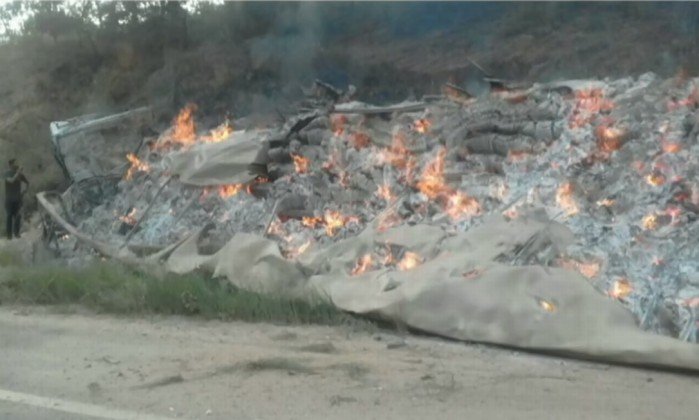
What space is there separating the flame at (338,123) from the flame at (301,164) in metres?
0.55

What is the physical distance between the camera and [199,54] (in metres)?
24.6

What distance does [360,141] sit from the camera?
13.2 metres

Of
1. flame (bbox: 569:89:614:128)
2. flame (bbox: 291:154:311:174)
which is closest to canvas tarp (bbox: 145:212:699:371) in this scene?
flame (bbox: 569:89:614:128)

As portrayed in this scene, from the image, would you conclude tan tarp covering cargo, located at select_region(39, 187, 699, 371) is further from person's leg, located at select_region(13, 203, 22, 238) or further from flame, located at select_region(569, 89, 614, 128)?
person's leg, located at select_region(13, 203, 22, 238)

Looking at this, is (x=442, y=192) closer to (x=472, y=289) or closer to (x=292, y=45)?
(x=472, y=289)

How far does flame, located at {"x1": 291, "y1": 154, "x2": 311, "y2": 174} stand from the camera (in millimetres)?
13234

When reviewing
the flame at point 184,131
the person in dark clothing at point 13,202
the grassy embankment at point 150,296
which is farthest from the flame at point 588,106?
the person in dark clothing at point 13,202

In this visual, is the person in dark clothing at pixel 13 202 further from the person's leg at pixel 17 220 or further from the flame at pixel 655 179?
the flame at pixel 655 179

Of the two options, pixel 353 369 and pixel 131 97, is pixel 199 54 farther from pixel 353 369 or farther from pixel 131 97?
pixel 353 369

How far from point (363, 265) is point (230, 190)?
12.4ft

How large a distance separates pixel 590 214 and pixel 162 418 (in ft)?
17.2

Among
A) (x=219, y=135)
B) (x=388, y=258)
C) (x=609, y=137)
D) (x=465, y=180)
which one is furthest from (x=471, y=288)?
(x=219, y=135)

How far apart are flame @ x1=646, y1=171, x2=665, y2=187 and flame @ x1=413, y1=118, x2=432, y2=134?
3.38m

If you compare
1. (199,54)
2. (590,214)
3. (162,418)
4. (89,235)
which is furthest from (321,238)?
(199,54)
